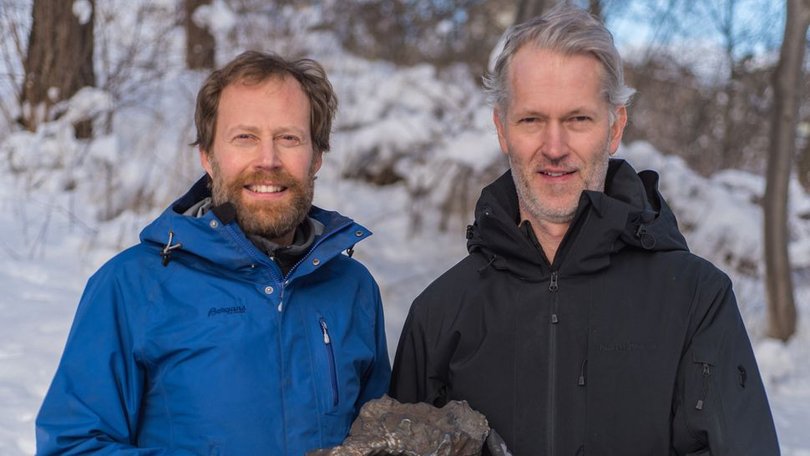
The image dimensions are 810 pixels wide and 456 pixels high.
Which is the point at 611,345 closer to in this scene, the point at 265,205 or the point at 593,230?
the point at 593,230

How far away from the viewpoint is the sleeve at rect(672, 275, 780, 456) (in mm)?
2389

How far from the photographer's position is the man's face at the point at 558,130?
8.82 ft

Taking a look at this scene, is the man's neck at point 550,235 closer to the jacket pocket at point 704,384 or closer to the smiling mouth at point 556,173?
the smiling mouth at point 556,173

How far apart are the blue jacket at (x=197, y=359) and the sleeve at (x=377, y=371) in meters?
0.22

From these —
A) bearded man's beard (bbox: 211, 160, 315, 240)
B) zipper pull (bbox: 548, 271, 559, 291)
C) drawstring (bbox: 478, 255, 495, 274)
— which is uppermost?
bearded man's beard (bbox: 211, 160, 315, 240)

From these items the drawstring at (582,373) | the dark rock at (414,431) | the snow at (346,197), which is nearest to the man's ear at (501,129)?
the drawstring at (582,373)

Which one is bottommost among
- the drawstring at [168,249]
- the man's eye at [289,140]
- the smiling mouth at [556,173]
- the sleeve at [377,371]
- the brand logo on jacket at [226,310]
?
the sleeve at [377,371]

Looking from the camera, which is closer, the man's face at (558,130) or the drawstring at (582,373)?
the drawstring at (582,373)

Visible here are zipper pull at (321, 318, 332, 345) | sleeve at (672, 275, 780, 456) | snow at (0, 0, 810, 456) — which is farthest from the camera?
snow at (0, 0, 810, 456)

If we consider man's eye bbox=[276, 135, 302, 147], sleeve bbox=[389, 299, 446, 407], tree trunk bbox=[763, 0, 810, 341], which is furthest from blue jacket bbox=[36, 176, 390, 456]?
tree trunk bbox=[763, 0, 810, 341]

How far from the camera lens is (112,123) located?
26.9 feet

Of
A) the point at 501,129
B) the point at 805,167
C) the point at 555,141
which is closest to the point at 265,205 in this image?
the point at 501,129

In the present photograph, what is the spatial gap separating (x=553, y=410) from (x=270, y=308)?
82cm

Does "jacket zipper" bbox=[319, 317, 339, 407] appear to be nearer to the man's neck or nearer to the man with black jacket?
the man with black jacket
